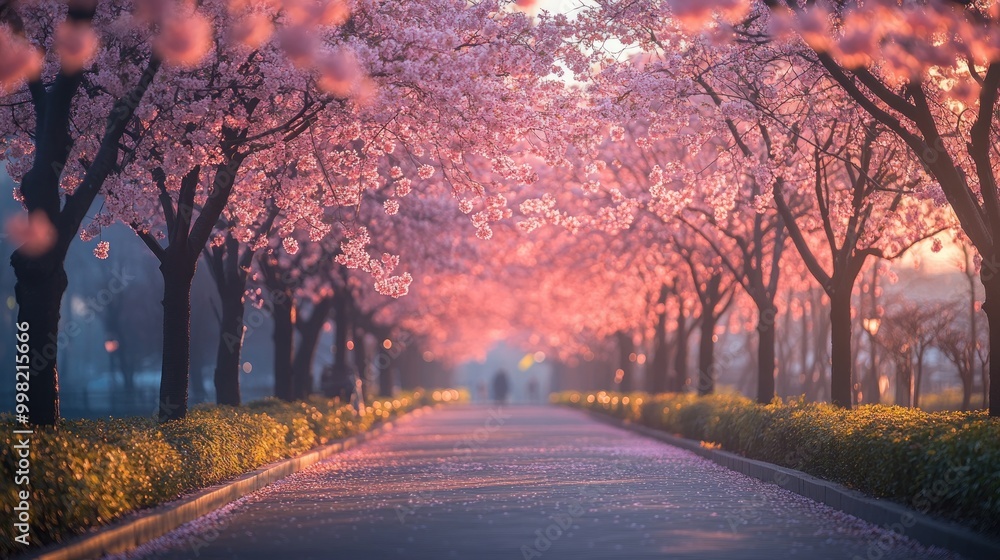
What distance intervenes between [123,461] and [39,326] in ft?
8.30

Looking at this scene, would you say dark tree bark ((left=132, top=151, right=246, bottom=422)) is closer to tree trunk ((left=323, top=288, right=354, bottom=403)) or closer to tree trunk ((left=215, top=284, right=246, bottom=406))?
tree trunk ((left=215, top=284, right=246, bottom=406))

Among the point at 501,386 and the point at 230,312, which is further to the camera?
the point at 501,386

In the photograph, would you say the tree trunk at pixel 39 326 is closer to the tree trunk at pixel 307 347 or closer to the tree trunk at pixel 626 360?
the tree trunk at pixel 307 347

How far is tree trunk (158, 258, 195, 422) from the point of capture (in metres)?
20.3

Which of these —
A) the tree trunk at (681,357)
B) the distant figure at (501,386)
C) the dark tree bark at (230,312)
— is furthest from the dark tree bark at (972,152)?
the distant figure at (501,386)

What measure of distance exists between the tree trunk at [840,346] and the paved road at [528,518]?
2729mm

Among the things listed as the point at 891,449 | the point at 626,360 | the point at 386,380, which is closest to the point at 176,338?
the point at 891,449

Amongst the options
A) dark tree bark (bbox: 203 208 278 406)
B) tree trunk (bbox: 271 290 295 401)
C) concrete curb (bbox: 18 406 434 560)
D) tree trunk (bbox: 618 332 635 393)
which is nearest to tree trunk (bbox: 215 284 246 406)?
dark tree bark (bbox: 203 208 278 406)

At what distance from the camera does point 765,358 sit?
28891mm

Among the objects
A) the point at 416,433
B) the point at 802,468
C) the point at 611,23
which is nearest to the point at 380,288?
the point at 611,23

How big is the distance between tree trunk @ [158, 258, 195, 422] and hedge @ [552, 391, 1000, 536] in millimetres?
9229

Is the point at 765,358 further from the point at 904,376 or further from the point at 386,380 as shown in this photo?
the point at 386,380

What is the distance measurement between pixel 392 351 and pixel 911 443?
55.9 metres

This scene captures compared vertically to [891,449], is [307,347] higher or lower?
higher
